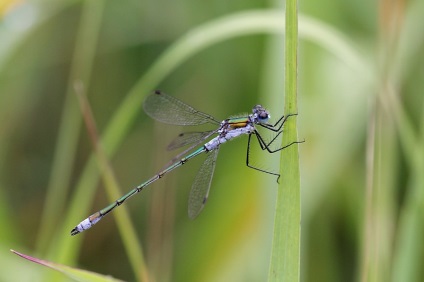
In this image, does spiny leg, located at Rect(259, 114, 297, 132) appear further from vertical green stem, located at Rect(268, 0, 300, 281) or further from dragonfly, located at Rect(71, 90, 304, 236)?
dragonfly, located at Rect(71, 90, 304, 236)

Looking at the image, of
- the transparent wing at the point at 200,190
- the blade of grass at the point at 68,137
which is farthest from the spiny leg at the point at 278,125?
the blade of grass at the point at 68,137

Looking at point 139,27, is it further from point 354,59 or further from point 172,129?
point 354,59

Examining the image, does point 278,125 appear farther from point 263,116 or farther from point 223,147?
point 223,147

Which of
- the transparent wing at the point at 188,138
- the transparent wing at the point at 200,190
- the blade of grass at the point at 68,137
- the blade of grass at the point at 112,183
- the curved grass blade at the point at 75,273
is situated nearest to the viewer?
the curved grass blade at the point at 75,273

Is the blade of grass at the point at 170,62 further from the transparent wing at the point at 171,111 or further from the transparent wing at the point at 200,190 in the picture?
the transparent wing at the point at 200,190

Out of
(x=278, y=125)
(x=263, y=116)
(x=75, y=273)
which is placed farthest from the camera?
(x=263, y=116)

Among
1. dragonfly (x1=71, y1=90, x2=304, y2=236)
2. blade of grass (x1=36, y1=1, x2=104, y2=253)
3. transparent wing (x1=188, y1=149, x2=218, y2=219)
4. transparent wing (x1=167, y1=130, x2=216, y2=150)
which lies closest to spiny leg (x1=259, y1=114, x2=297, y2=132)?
dragonfly (x1=71, y1=90, x2=304, y2=236)

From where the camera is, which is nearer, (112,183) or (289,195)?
(289,195)

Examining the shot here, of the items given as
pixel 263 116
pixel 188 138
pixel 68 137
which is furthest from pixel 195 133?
pixel 68 137
